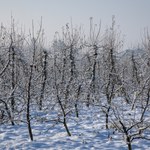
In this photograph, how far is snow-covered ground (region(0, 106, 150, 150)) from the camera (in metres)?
12.1

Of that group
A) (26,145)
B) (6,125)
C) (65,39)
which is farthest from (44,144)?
(65,39)

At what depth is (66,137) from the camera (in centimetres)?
1337

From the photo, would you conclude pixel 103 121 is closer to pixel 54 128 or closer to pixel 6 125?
pixel 54 128

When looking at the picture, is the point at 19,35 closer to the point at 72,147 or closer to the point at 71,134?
the point at 71,134

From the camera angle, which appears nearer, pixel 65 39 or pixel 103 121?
pixel 103 121

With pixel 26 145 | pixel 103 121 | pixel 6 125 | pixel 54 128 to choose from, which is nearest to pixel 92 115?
pixel 103 121

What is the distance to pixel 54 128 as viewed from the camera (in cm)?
1520

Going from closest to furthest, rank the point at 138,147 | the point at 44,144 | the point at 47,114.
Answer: the point at 138,147 → the point at 44,144 → the point at 47,114

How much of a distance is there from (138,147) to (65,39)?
1278 cm

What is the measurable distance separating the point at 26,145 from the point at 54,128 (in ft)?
8.87

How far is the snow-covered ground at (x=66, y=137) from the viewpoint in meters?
12.1

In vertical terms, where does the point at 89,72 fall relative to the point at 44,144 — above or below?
above

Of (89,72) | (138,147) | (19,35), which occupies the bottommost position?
(138,147)

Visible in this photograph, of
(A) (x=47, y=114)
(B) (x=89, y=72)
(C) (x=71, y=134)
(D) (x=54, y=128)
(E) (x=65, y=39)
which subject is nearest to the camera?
(C) (x=71, y=134)
